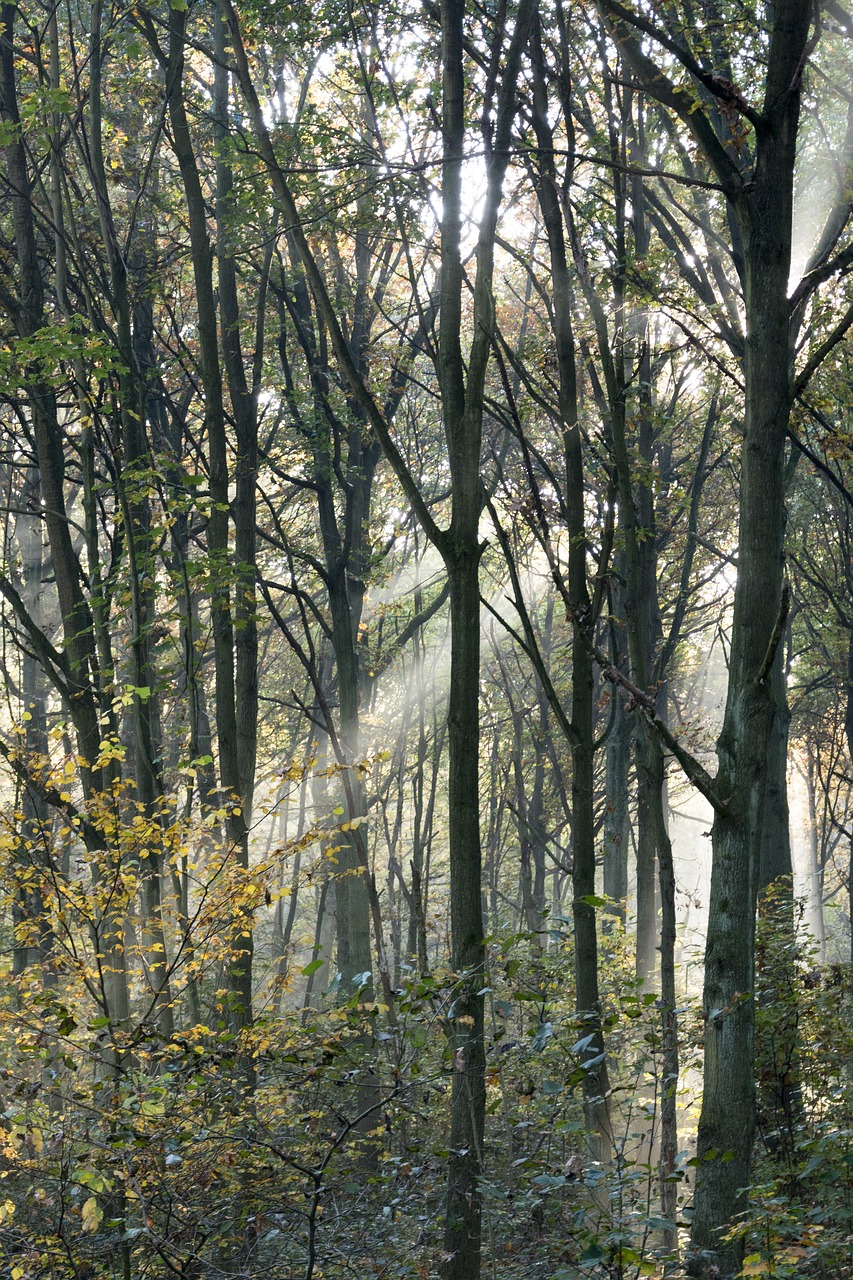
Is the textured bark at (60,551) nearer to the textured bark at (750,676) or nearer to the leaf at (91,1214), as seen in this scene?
the leaf at (91,1214)

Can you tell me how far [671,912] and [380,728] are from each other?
48.3 feet

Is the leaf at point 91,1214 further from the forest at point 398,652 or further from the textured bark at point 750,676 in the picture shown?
the textured bark at point 750,676

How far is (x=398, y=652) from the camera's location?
14.8 m

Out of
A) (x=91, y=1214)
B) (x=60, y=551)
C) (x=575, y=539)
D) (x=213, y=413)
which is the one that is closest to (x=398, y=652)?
(x=213, y=413)

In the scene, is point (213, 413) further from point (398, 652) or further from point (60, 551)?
point (398, 652)

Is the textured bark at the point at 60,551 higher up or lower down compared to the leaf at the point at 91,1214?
higher up

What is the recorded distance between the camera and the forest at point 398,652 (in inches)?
154

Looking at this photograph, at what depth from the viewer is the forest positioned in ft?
12.8

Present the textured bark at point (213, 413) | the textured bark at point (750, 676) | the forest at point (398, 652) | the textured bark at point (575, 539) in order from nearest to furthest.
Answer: the textured bark at point (750, 676) < the forest at point (398, 652) < the textured bark at point (575, 539) < the textured bark at point (213, 413)

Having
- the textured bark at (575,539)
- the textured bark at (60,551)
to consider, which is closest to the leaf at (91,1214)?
the textured bark at (60,551)

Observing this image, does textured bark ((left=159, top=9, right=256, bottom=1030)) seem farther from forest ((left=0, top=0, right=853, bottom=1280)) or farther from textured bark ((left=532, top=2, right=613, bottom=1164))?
textured bark ((left=532, top=2, right=613, bottom=1164))

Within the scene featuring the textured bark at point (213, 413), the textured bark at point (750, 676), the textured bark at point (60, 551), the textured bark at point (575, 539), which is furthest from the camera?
the textured bark at point (213, 413)

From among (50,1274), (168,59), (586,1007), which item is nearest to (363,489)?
(168,59)

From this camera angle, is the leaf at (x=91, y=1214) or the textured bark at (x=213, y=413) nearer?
the leaf at (x=91, y=1214)
